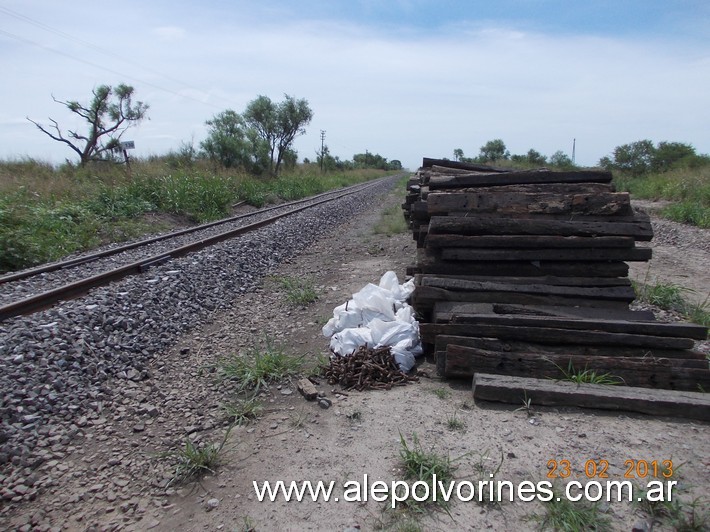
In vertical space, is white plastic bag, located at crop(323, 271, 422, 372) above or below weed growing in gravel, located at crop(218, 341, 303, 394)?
above

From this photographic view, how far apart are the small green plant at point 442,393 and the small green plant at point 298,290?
3022mm

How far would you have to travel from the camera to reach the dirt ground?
8.11 ft

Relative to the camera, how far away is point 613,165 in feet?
122

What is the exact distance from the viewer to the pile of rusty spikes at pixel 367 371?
155 inches

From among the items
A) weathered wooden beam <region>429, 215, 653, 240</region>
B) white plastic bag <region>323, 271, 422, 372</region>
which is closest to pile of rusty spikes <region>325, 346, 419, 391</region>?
white plastic bag <region>323, 271, 422, 372</region>

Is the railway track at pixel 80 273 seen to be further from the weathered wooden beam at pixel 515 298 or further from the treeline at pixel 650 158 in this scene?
the treeline at pixel 650 158

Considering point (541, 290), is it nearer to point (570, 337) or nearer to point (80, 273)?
point (570, 337)

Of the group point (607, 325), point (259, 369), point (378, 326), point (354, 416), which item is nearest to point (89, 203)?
point (259, 369)

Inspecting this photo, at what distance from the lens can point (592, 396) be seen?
3291 mm

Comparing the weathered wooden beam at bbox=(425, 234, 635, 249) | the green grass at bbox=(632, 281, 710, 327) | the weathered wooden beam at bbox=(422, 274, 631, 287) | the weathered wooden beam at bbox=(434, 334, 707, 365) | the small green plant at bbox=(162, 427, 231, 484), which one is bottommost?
the small green plant at bbox=(162, 427, 231, 484)

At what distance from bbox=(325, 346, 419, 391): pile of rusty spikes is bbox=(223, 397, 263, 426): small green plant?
72 centimetres

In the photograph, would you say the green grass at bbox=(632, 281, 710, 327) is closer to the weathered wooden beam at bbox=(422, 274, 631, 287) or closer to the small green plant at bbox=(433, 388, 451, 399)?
the weathered wooden beam at bbox=(422, 274, 631, 287)

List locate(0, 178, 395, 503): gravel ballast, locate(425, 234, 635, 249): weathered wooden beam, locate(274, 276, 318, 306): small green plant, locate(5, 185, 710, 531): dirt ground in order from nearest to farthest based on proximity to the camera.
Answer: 1. locate(5, 185, 710, 531): dirt ground
2. locate(0, 178, 395, 503): gravel ballast
3. locate(425, 234, 635, 249): weathered wooden beam
4. locate(274, 276, 318, 306): small green plant

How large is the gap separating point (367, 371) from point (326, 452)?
1129 mm
